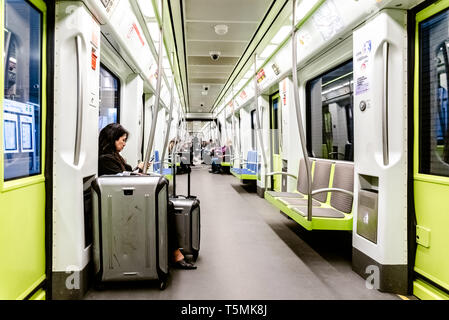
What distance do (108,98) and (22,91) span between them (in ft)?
7.48

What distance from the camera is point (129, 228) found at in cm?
224

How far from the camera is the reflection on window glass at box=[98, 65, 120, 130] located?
3896mm

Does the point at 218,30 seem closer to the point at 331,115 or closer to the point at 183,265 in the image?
the point at 331,115

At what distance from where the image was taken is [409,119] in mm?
2307

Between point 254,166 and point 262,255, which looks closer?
point 262,255

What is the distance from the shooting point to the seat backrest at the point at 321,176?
3.66 metres

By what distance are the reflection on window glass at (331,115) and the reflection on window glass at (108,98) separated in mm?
2925

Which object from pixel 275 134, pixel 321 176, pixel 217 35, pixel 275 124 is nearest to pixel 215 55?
pixel 217 35

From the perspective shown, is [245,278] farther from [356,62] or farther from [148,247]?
[356,62]

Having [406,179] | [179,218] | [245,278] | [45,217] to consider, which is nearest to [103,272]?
[45,217]

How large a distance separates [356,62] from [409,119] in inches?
27.3

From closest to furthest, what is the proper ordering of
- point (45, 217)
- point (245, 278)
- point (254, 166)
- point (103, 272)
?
1. point (45, 217)
2. point (103, 272)
3. point (245, 278)
4. point (254, 166)

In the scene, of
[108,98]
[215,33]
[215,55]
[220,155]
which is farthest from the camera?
[220,155]

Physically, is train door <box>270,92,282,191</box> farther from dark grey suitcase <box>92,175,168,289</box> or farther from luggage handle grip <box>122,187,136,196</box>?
luggage handle grip <box>122,187,136,196</box>
